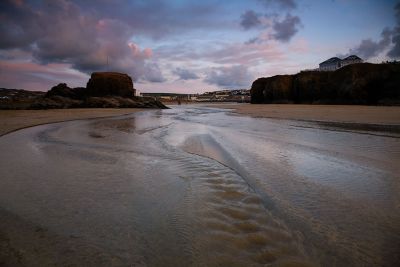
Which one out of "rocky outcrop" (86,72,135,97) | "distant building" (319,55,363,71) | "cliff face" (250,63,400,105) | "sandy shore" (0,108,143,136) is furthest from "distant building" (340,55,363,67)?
"sandy shore" (0,108,143,136)

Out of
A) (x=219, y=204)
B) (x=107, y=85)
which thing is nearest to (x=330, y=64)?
(x=107, y=85)

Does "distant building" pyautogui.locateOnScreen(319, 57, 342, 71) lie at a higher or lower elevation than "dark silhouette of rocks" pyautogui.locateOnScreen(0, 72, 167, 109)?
higher

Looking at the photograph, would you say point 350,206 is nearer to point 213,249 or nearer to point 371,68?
point 213,249

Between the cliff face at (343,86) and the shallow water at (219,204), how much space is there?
24561mm

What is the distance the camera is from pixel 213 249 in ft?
5.85

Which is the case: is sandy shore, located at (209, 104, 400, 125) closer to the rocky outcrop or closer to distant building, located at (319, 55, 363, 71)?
the rocky outcrop

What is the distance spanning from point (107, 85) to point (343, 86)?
3252 cm

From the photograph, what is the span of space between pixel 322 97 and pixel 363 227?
112 ft

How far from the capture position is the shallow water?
174 cm

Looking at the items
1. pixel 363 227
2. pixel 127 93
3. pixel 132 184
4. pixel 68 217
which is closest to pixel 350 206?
pixel 363 227

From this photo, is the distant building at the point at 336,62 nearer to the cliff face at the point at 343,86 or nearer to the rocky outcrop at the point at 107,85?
the cliff face at the point at 343,86

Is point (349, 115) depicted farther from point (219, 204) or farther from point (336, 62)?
point (336, 62)

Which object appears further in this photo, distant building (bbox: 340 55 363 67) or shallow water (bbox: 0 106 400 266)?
distant building (bbox: 340 55 363 67)

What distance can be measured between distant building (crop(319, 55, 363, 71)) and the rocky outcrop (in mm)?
59886
